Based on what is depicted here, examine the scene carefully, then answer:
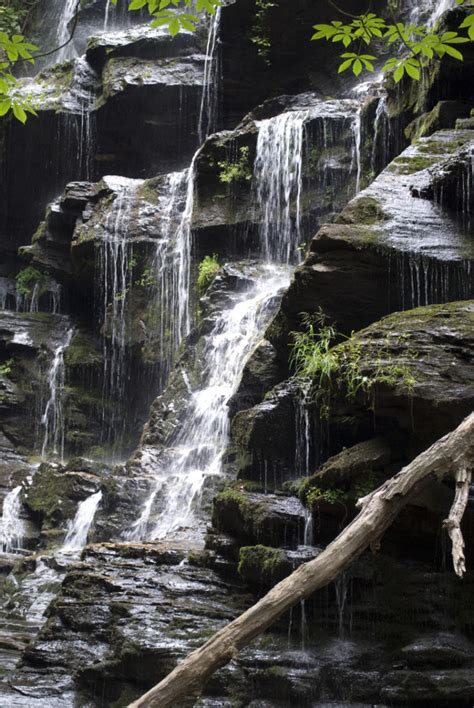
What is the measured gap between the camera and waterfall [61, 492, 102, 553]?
1286cm

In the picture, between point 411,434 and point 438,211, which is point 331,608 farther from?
point 438,211

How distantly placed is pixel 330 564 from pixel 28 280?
63.4 feet

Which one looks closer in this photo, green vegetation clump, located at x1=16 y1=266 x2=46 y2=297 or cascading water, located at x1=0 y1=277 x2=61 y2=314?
cascading water, located at x1=0 y1=277 x2=61 y2=314

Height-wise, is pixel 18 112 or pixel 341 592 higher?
pixel 18 112

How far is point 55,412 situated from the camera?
18.1 m

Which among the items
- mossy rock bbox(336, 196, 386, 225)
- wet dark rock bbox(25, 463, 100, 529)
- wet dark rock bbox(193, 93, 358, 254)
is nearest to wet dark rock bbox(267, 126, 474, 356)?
mossy rock bbox(336, 196, 386, 225)

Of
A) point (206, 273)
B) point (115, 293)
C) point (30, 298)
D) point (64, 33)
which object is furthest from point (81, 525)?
point (64, 33)

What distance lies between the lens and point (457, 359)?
699 cm

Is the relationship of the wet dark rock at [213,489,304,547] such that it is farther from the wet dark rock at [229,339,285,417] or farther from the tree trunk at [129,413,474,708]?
the tree trunk at [129,413,474,708]

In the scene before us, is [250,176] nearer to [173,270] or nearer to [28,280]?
[173,270]

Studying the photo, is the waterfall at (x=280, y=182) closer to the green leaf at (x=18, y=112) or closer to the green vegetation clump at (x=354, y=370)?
the green vegetation clump at (x=354, y=370)

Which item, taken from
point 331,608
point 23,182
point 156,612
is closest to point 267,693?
point 331,608

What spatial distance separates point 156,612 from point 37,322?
13.3m

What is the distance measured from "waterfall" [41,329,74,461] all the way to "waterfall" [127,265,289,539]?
16.8ft
